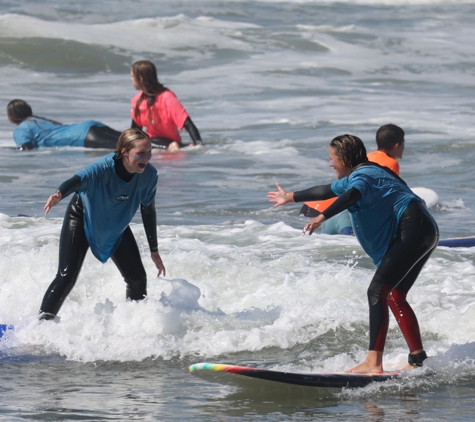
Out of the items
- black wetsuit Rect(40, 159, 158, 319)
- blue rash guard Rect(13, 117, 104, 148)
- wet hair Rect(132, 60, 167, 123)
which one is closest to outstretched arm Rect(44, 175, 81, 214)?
black wetsuit Rect(40, 159, 158, 319)

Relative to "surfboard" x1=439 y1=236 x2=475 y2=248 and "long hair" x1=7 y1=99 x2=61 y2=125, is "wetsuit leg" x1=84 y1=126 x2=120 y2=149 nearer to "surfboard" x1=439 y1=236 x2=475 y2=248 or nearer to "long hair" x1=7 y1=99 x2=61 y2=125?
"long hair" x1=7 y1=99 x2=61 y2=125

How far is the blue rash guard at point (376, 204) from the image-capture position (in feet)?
16.3

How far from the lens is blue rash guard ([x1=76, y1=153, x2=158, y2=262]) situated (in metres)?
5.49

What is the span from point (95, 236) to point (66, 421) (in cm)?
153

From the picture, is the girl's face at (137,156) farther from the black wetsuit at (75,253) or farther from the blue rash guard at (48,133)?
the blue rash guard at (48,133)

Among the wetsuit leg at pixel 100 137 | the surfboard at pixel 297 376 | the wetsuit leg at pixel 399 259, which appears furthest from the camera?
the wetsuit leg at pixel 100 137

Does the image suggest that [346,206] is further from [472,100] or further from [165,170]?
[472,100]

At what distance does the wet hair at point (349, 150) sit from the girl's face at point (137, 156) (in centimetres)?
116

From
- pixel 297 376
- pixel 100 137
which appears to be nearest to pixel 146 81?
pixel 100 137

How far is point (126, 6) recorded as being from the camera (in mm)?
33875

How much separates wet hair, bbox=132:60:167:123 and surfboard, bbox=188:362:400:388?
295 inches

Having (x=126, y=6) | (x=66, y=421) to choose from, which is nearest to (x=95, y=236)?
(x=66, y=421)

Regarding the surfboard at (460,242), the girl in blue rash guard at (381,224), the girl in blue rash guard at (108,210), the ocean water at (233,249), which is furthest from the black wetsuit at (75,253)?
the surfboard at (460,242)

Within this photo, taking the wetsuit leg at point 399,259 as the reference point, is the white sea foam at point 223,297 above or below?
below
